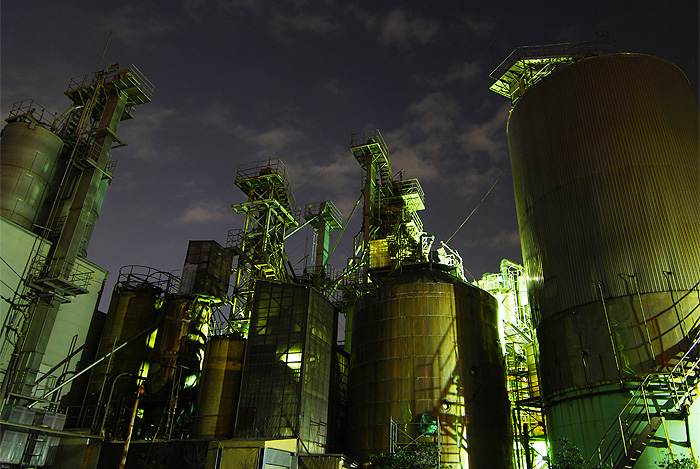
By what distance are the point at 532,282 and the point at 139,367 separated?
2874 centimetres

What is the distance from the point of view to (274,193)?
45062mm

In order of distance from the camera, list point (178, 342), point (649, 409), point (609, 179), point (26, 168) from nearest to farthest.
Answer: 1. point (649, 409)
2. point (609, 179)
3. point (26, 168)
4. point (178, 342)

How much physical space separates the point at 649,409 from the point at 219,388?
80.7 ft

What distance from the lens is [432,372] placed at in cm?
3138

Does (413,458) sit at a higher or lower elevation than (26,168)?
lower

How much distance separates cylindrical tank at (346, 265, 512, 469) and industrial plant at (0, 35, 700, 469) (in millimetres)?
132

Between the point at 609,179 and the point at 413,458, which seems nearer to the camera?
the point at 413,458

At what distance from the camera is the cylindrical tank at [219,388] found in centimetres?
3164

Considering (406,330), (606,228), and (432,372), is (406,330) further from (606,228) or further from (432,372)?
(606,228)

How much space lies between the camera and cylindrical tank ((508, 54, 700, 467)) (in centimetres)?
2648

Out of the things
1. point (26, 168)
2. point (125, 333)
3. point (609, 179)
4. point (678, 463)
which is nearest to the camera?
point (678, 463)

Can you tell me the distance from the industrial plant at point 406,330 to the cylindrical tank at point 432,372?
0.13 meters

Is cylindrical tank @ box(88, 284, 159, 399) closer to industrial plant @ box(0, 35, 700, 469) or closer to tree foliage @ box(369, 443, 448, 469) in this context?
industrial plant @ box(0, 35, 700, 469)

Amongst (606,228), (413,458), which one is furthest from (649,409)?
(413,458)
